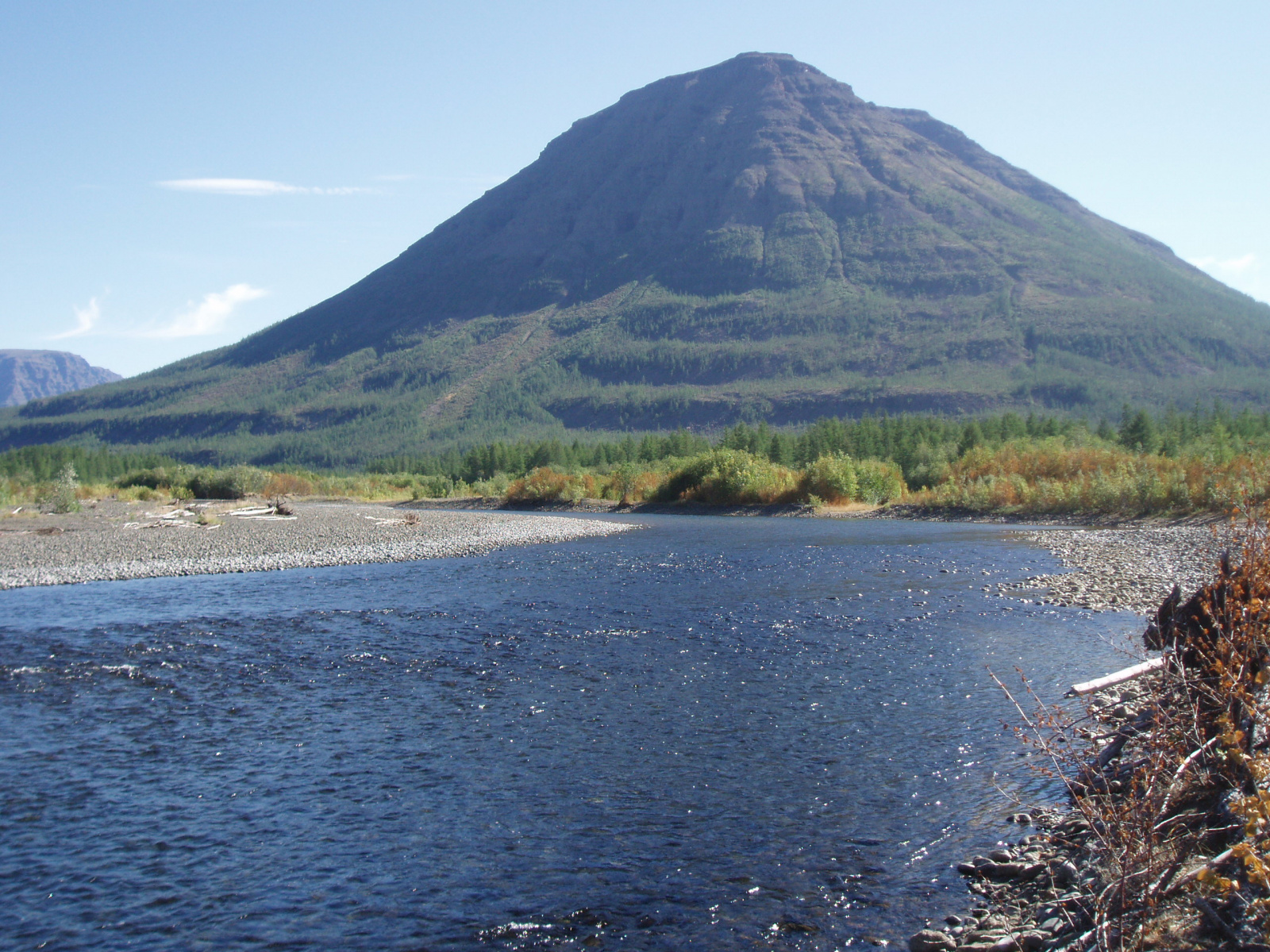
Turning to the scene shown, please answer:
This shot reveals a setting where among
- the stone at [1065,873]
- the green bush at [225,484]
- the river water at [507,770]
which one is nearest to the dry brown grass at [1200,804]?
the stone at [1065,873]

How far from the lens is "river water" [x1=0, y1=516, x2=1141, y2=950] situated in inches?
308

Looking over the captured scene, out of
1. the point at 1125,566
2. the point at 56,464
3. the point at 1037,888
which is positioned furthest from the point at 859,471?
the point at 56,464

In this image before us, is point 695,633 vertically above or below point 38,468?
below

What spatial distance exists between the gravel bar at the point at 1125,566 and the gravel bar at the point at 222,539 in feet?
77.8

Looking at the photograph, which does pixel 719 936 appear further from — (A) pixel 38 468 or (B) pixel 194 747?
(A) pixel 38 468

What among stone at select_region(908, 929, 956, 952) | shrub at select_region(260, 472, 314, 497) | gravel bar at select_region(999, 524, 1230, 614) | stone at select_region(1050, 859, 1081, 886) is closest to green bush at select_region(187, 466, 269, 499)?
shrub at select_region(260, 472, 314, 497)

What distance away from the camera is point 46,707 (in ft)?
45.4

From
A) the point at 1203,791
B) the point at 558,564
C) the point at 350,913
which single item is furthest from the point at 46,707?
the point at 558,564

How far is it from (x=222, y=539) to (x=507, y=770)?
33.2 m

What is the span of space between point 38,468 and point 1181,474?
98027 millimetres

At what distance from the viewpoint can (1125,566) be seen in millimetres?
28234

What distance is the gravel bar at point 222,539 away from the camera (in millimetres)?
31156

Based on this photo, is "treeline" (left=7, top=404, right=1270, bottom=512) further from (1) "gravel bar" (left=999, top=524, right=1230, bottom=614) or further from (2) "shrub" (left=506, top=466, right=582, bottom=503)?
(1) "gravel bar" (left=999, top=524, right=1230, bottom=614)

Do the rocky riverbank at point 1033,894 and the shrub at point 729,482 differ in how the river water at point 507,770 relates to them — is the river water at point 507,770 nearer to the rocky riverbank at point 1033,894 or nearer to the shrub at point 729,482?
the rocky riverbank at point 1033,894
